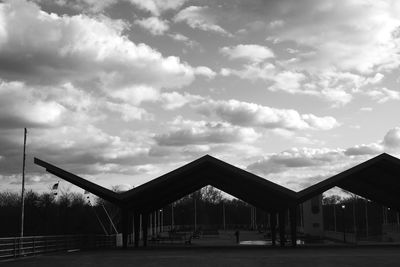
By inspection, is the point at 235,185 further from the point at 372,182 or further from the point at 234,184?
the point at 372,182

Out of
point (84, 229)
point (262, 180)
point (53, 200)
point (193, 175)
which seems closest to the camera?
point (262, 180)

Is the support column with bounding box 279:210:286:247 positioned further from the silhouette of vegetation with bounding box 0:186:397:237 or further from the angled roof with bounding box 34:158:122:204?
the silhouette of vegetation with bounding box 0:186:397:237

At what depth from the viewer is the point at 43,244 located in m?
27.8

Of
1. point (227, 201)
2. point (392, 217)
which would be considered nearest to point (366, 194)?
point (392, 217)

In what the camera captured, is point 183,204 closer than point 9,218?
No

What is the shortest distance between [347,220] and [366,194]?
73.5 meters

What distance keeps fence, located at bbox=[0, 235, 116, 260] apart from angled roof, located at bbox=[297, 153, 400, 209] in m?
13.9

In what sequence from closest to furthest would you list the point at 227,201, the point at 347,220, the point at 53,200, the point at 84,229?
the point at 84,229
the point at 53,200
the point at 347,220
the point at 227,201

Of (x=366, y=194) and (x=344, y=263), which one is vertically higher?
(x=366, y=194)

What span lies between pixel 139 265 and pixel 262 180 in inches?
543

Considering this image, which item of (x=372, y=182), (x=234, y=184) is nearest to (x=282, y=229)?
(x=234, y=184)

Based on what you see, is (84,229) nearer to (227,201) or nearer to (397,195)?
(397,195)

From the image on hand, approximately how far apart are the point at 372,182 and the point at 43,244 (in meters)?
23.0

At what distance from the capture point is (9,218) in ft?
200
